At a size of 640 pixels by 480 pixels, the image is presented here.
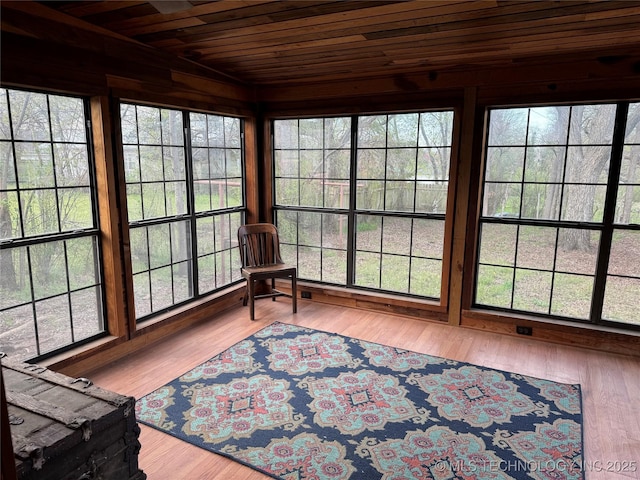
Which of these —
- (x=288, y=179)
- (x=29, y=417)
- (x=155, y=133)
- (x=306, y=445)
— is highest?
(x=155, y=133)

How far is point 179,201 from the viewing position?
13.1ft

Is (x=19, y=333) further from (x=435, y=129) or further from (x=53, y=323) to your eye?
(x=435, y=129)

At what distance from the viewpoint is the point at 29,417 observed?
1.75 metres

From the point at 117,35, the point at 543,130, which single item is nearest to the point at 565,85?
the point at 543,130

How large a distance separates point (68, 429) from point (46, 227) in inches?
68.5

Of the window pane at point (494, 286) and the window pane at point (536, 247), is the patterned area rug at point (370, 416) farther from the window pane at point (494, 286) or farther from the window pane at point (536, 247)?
the window pane at point (536, 247)

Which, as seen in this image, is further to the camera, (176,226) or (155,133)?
(176,226)

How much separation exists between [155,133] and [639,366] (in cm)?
441

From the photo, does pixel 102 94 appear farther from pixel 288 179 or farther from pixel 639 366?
pixel 639 366

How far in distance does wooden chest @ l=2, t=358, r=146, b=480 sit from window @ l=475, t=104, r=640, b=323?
11.0 ft

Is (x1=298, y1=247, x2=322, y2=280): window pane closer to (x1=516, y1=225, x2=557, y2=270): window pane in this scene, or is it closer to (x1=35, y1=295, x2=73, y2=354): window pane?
(x1=516, y1=225, x2=557, y2=270): window pane

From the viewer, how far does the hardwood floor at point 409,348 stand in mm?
2320

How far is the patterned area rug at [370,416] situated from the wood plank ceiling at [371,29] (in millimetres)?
2334

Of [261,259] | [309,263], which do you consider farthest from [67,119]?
[309,263]
